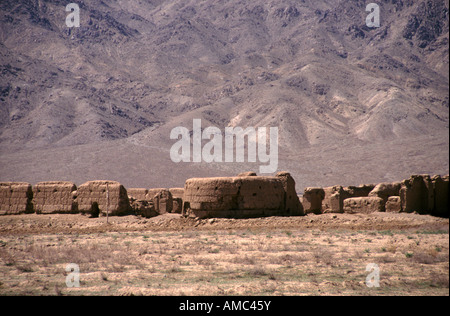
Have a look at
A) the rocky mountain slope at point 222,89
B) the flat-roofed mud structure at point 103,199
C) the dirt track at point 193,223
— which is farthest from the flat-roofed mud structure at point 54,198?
the rocky mountain slope at point 222,89

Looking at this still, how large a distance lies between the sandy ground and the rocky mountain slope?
13024 millimetres

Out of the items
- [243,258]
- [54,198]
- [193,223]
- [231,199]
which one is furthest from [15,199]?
[243,258]

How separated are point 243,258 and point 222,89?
105765mm

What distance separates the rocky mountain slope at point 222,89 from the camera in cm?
7009

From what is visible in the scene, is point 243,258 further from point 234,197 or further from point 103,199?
point 103,199

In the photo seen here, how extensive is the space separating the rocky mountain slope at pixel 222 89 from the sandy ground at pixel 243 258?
513 inches

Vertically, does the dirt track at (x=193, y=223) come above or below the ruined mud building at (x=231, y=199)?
below

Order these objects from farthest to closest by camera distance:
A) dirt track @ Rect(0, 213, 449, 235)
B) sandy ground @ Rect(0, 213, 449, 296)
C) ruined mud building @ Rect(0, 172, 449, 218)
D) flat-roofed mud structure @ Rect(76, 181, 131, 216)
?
flat-roofed mud structure @ Rect(76, 181, 131, 216) < ruined mud building @ Rect(0, 172, 449, 218) < dirt track @ Rect(0, 213, 449, 235) < sandy ground @ Rect(0, 213, 449, 296)

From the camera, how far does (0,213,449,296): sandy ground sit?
30.8 ft

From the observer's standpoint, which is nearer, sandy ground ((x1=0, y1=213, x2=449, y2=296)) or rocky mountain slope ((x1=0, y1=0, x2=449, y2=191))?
sandy ground ((x1=0, y1=213, x2=449, y2=296))

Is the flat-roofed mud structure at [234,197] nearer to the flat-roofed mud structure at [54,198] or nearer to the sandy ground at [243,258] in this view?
the sandy ground at [243,258]

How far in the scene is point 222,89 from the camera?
116688 mm

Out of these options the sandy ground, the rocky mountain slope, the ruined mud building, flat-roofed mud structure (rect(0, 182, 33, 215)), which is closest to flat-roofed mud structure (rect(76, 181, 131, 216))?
the ruined mud building

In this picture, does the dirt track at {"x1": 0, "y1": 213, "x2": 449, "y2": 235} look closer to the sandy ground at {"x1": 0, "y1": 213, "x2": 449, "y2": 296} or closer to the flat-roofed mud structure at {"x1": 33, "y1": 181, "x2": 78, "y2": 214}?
the sandy ground at {"x1": 0, "y1": 213, "x2": 449, "y2": 296}
